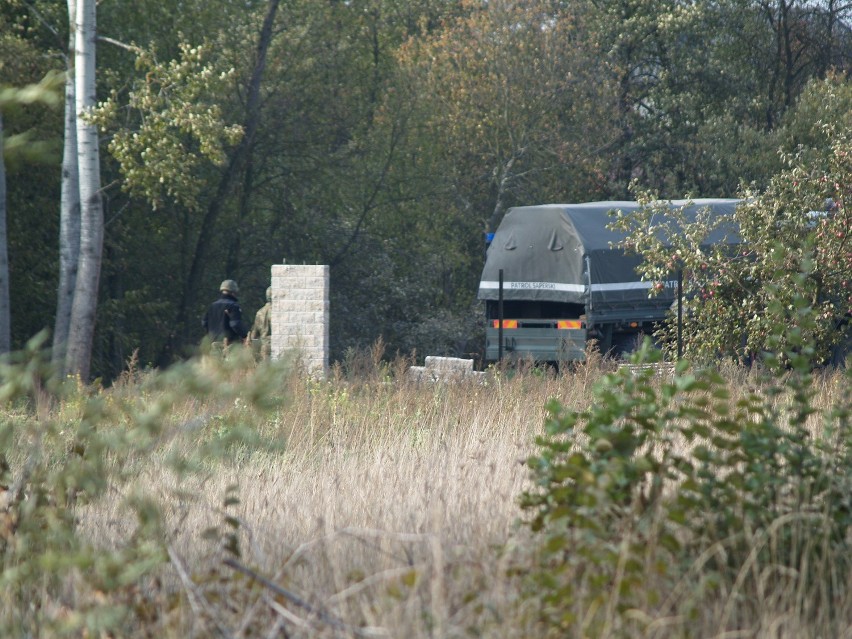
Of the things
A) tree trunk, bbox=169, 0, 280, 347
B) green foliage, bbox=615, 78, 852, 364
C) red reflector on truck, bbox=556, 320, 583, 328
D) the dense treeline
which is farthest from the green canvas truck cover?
green foliage, bbox=615, 78, 852, 364

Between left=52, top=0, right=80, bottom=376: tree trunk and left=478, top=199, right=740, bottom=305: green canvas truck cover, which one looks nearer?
left=52, top=0, right=80, bottom=376: tree trunk

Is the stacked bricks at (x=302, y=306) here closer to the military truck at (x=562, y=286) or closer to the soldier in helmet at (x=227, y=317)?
the soldier in helmet at (x=227, y=317)

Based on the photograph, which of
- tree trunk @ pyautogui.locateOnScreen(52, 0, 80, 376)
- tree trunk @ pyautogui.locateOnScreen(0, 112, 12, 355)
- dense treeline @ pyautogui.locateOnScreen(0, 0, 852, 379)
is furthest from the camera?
dense treeline @ pyautogui.locateOnScreen(0, 0, 852, 379)

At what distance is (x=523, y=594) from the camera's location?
11.3 ft

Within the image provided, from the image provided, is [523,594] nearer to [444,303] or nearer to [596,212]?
[596,212]

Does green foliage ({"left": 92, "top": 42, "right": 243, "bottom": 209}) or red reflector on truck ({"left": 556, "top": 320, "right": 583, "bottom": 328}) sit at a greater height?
green foliage ({"left": 92, "top": 42, "right": 243, "bottom": 209})

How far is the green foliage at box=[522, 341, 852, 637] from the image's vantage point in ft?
11.1

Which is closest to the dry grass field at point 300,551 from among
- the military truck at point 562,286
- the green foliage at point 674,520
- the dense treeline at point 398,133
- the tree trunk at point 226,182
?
the green foliage at point 674,520

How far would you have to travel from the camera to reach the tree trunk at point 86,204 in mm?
15000

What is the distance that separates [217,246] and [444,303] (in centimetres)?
725

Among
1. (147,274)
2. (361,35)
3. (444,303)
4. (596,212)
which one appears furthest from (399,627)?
(361,35)

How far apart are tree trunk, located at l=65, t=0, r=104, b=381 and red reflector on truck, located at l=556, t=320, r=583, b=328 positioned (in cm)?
861

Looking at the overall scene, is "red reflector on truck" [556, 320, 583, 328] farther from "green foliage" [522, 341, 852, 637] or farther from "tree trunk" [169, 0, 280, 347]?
"green foliage" [522, 341, 852, 637]

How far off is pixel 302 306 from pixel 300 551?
11.2m
